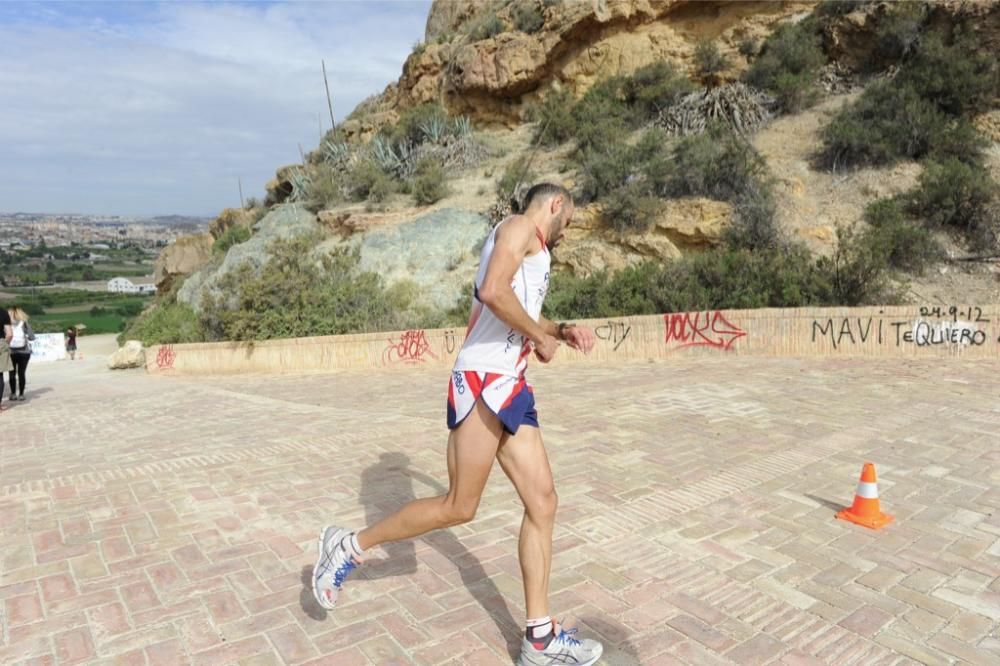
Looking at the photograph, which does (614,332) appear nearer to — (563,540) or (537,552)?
(563,540)

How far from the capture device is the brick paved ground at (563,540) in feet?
9.76

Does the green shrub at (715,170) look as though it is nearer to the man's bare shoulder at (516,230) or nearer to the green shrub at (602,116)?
the green shrub at (602,116)

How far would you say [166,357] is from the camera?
17031 mm


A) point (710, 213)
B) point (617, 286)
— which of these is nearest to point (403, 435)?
point (617, 286)

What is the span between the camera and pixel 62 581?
11.6 ft

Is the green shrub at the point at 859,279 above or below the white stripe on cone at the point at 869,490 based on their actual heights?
above

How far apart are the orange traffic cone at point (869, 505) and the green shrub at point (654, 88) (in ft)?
64.8

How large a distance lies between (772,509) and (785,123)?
1804 centimetres

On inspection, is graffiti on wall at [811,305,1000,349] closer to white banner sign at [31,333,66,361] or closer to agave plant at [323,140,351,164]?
agave plant at [323,140,351,164]

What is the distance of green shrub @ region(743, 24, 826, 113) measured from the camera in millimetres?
19828

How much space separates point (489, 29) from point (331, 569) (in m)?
29.6

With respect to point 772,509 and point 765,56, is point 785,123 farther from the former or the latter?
point 772,509

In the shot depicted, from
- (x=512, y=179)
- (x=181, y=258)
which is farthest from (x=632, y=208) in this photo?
(x=181, y=258)

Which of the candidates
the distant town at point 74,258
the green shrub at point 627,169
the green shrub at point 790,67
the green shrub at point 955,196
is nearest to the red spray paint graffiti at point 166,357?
the green shrub at point 627,169
